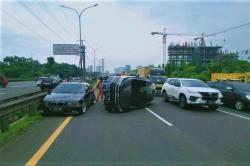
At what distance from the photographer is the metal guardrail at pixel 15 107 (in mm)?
9398

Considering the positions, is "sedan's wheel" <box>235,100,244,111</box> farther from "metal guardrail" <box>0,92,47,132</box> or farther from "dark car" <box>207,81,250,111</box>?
"metal guardrail" <box>0,92,47,132</box>

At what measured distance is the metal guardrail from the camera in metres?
9.40

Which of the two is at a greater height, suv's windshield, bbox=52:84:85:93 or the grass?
suv's windshield, bbox=52:84:85:93

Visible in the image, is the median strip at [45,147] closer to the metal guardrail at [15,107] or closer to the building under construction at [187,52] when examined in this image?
the metal guardrail at [15,107]

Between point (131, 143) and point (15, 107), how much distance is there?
5.03 metres

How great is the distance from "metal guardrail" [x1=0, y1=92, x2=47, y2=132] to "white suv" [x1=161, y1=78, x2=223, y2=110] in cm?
763

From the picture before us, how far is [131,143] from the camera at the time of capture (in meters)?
7.89

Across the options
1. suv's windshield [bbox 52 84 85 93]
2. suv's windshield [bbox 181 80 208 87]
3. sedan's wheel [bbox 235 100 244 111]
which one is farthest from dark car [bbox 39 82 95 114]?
sedan's wheel [bbox 235 100 244 111]

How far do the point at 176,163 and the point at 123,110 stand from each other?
30.3ft

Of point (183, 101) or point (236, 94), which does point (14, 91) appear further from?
point (236, 94)

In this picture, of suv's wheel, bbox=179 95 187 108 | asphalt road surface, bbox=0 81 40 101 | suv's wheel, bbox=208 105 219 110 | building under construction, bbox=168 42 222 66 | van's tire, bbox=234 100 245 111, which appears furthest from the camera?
building under construction, bbox=168 42 222 66

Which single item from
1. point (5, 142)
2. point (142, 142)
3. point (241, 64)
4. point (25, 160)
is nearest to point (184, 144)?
point (142, 142)

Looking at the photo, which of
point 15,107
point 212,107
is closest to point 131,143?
point 15,107

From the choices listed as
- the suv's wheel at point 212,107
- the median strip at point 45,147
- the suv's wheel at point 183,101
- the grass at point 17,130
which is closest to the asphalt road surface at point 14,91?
the grass at point 17,130
